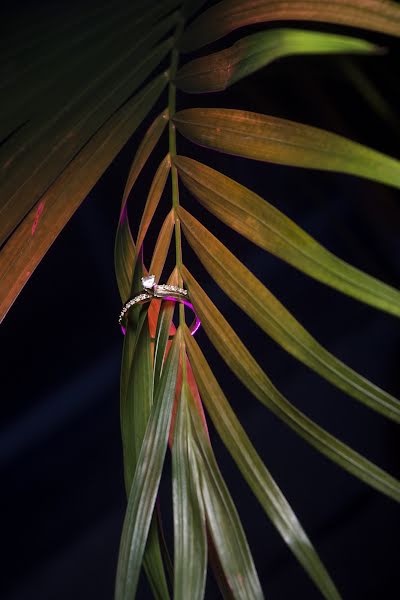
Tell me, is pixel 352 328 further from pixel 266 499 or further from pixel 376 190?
pixel 266 499

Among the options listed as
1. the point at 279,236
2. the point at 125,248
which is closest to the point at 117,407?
the point at 125,248

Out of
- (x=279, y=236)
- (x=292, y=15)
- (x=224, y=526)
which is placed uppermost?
(x=292, y=15)

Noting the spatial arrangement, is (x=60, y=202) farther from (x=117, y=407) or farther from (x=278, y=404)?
(x=117, y=407)

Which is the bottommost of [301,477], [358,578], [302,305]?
[358,578]

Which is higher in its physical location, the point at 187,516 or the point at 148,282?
the point at 148,282

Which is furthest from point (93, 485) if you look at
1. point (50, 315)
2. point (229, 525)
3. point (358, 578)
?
point (229, 525)

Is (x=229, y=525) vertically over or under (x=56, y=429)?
under

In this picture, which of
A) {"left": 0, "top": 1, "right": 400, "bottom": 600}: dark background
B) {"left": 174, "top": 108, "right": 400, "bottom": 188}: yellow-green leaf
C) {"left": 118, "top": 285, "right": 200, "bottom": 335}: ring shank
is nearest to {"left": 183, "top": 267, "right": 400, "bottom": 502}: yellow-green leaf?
{"left": 118, "top": 285, "right": 200, "bottom": 335}: ring shank

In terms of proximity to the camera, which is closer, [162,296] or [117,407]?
[162,296]
